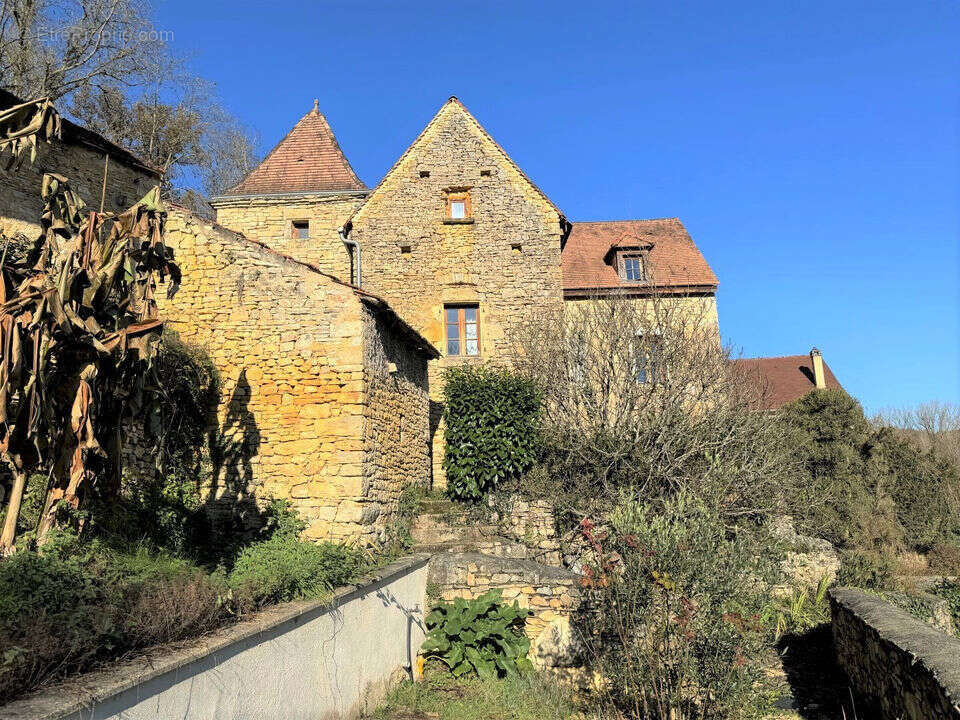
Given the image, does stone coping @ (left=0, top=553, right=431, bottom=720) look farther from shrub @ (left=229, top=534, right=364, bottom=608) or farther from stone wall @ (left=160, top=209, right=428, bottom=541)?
stone wall @ (left=160, top=209, right=428, bottom=541)

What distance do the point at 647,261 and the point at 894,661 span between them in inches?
543

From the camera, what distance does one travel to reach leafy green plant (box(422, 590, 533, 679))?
348 inches

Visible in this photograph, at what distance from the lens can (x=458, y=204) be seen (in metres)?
17.8

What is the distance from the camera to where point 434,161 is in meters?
17.9

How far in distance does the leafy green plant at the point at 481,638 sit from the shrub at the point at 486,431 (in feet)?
8.49

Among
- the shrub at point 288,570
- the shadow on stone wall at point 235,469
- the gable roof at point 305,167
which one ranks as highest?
the gable roof at point 305,167

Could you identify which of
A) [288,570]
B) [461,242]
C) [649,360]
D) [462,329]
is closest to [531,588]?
[288,570]

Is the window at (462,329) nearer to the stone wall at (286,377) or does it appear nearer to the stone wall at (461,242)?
A: the stone wall at (461,242)

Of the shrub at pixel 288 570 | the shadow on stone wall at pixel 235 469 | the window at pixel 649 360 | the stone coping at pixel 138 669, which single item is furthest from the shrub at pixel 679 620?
the window at pixel 649 360

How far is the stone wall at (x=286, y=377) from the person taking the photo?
901 cm

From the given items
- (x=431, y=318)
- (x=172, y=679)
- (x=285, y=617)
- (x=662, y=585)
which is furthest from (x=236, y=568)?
(x=431, y=318)

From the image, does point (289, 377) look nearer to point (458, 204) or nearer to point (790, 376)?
point (458, 204)

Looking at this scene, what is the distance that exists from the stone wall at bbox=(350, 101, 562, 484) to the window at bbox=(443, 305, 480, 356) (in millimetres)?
220

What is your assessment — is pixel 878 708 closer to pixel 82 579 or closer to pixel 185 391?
pixel 82 579
